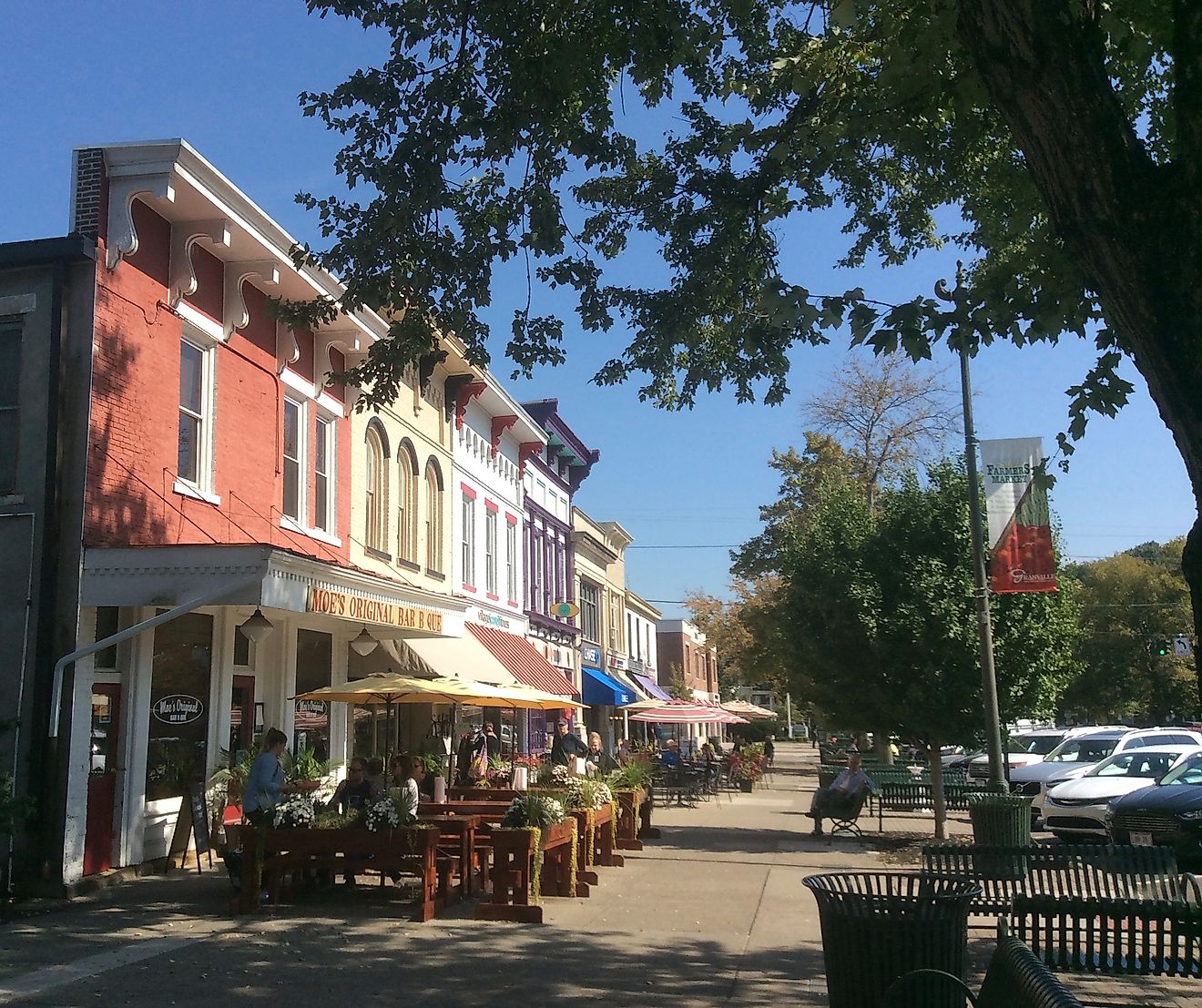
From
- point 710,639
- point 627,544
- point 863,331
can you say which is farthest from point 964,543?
point 710,639

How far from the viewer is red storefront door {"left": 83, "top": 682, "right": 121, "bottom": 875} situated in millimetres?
12188

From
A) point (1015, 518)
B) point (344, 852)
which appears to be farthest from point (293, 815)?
point (1015, 518)

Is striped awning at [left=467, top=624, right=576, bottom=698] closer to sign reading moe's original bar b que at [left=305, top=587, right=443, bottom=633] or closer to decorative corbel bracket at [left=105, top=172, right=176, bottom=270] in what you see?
sign reading moe's original bar b que at [left=305, top=587, right=443, bottom=633]

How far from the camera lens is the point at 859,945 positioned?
5.67 m

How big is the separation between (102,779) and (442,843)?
12.4 feet

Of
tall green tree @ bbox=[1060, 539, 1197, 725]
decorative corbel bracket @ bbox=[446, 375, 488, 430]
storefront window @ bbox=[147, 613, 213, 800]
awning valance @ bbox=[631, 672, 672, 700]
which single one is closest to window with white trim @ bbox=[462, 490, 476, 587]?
decorative corbel bracket @ bbox=[446, 375, 488, 430]

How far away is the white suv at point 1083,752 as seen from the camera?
25.1m

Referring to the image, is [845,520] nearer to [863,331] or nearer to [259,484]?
[259,484]

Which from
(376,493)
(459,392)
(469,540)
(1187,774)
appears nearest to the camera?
(1187,774)

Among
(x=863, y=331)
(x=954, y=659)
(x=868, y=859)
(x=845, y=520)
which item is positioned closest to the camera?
(x=863, y=331)

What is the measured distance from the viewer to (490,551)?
88.0 ft

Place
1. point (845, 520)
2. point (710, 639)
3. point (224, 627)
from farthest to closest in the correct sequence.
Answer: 1. point (710, 639)
2. point (845, 520)
3. point (224, 627)

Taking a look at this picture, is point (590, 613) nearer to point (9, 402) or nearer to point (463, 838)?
point (463, 838)

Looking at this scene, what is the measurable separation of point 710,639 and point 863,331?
2122 inches
